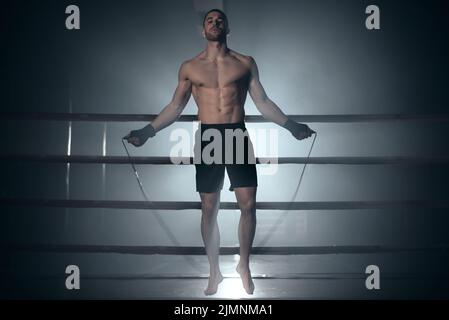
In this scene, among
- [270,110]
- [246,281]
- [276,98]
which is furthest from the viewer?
[276,98]

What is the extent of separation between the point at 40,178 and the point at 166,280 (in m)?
2.64

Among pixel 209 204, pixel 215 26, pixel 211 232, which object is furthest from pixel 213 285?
pixel 215 26

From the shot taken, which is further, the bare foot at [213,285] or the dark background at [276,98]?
the dark background at [276,98]

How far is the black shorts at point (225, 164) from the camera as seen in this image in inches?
94.7

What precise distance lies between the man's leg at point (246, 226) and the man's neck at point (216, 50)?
32.5 inches

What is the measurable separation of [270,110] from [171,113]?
0.62m

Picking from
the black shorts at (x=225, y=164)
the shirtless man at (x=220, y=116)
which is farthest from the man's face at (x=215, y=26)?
the black shorts at (x=225, y=164)

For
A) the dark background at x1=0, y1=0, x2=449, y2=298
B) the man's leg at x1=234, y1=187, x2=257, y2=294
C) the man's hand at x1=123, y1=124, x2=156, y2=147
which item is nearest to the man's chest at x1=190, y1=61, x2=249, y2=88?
the man's hand at x1=123, y1=124, x2=156, y2=147

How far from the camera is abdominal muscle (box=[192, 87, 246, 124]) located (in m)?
2.41

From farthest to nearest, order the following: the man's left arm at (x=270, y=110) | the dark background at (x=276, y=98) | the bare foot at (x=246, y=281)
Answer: the dark background at (x=276, y=98) < the man's left arm at (x=270, y=110) < the bare foot at (x=246, y=281)

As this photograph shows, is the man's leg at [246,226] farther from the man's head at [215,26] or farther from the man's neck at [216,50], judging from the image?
the man's head at [215,26]

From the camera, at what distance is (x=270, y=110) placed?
251 centimetres

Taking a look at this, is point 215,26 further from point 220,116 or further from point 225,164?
point 225,164

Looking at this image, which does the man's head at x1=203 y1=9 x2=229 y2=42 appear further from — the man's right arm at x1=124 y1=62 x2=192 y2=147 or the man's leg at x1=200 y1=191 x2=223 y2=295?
the man's leg at x1=200 y1=191 x2=223 y2=295
